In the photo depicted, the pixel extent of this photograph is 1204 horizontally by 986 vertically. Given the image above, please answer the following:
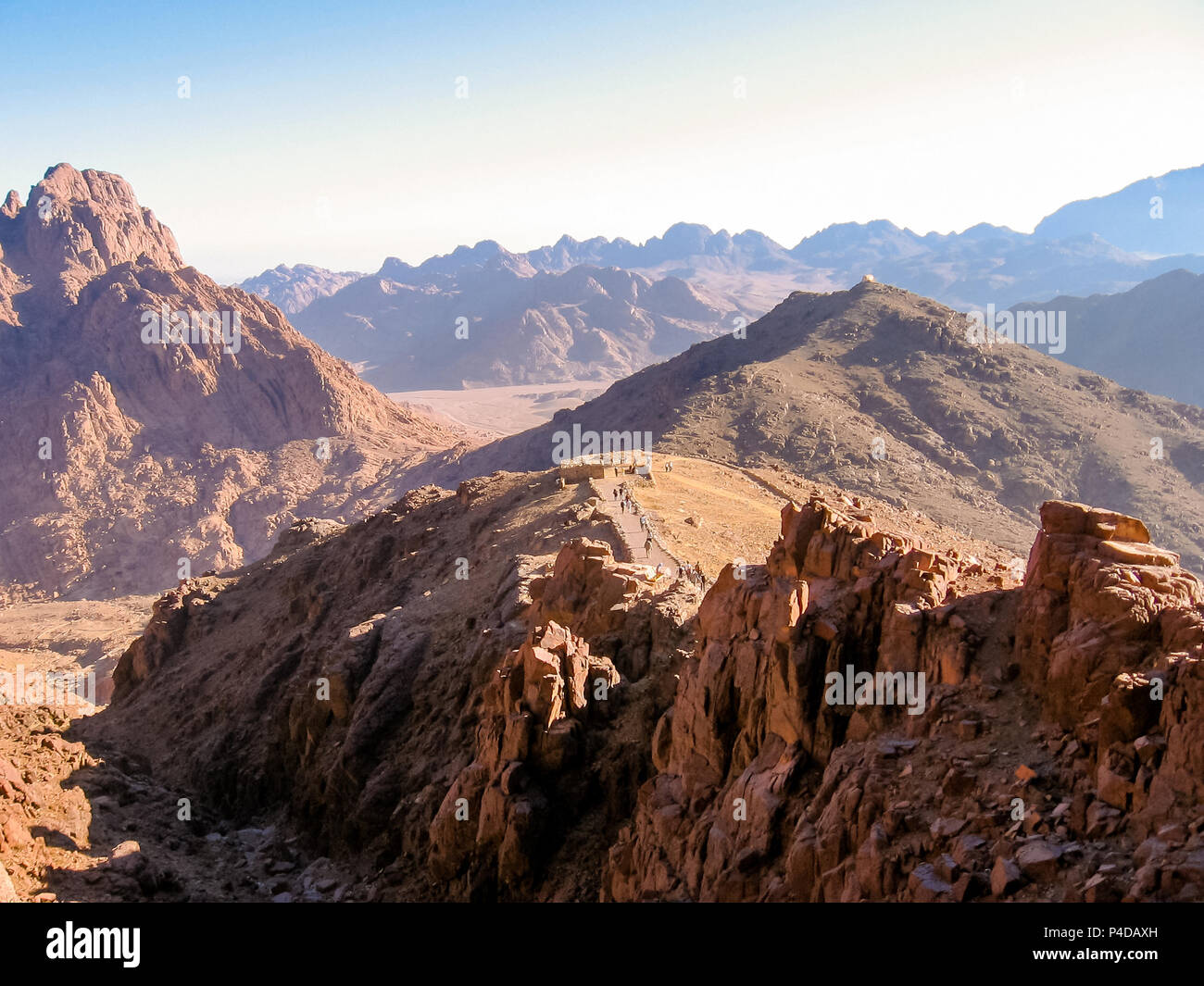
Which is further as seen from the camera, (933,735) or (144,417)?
(144,417)

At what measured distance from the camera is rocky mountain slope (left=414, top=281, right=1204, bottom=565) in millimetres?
88438

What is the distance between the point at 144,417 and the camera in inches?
4555

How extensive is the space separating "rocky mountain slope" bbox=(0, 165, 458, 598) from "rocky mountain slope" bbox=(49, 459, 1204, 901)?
7211 cm

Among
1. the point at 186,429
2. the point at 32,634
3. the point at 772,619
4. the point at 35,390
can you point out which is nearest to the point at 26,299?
the point at 35,390

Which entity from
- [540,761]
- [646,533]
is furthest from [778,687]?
[646,533]

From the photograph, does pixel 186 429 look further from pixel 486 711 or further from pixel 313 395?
→ pixel 486 711

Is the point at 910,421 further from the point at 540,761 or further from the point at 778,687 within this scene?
the point at 778,687

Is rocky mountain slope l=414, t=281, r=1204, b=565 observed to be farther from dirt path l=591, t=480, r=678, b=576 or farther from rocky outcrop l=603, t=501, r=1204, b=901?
rocky outcrop l=603, t=501, r=1204, b=901

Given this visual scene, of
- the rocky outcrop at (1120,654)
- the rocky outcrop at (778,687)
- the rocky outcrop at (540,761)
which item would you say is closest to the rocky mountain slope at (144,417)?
the rocky outcrop at (540,761)

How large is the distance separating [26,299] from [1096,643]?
14770 centimetres

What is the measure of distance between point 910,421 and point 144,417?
9471cm

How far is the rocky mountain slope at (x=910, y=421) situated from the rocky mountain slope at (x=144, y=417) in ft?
63.6

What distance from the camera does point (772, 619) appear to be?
1628cm

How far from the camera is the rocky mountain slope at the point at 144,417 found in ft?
323
